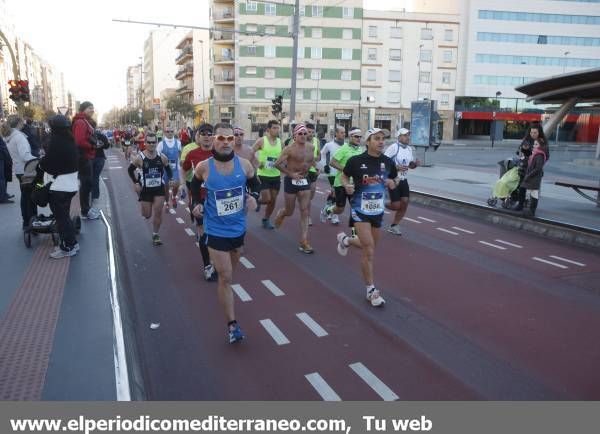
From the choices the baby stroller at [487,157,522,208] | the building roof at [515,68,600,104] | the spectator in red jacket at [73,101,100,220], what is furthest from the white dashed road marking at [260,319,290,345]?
the building roof at [515,68,600,104]

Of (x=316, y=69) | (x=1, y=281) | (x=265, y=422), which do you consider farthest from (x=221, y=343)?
(x=316, y=69)

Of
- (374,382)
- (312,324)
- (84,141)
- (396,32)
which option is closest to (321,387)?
(374,382)

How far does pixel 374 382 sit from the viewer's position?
4035mm

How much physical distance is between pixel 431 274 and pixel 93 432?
498 cm

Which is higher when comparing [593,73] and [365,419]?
[593,73]

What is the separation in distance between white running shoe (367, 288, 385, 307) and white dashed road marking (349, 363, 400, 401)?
4.60ft

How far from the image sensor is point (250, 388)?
12.9ft

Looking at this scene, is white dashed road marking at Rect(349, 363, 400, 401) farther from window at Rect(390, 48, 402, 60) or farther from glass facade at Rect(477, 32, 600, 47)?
glass facade at Rect(477, 32, 600, 47)

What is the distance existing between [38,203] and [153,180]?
5.60 feet

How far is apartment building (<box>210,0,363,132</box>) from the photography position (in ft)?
191

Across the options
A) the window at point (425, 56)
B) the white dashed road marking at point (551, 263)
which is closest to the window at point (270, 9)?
the window at point (425, 56)

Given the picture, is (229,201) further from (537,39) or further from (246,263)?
(537,39)

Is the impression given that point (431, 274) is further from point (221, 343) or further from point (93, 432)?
point (93, 432)

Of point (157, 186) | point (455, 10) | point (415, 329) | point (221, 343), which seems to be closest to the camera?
point (221, 343)
